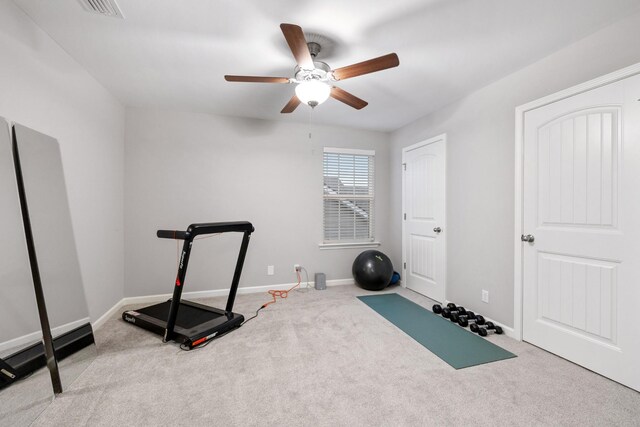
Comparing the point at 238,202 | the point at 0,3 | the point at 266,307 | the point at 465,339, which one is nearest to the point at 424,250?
the point at 465,339

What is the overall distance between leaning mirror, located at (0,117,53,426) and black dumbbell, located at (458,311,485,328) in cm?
330

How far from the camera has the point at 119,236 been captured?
10.8 ft

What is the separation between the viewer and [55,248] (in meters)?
1.96

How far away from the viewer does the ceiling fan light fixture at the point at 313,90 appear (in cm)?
207

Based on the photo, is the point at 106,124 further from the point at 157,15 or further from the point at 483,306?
the point at 483,306

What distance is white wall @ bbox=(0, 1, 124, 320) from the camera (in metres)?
1.78

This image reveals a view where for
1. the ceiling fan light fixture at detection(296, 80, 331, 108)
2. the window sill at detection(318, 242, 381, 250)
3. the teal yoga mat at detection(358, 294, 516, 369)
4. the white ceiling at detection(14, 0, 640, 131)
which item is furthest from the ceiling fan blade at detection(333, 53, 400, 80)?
the window sill at detection(318, 242, 381, 250)

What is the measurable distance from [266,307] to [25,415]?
205 centimetres

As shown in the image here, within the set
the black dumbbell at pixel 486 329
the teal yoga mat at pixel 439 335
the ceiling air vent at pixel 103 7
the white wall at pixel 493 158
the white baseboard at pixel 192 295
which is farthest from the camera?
the white baseboard at pixel 192 295

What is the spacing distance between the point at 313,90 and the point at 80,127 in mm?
2199

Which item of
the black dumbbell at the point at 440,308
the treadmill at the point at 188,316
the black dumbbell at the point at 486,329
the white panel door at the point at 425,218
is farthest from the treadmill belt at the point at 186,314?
the white panel door at the point at 425,218

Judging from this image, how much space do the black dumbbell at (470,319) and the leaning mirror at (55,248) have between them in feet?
10.8

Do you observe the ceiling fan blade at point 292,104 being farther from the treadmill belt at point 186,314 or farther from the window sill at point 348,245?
the treadmill belt at point 186,314

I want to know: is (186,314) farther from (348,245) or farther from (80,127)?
(348,245)
